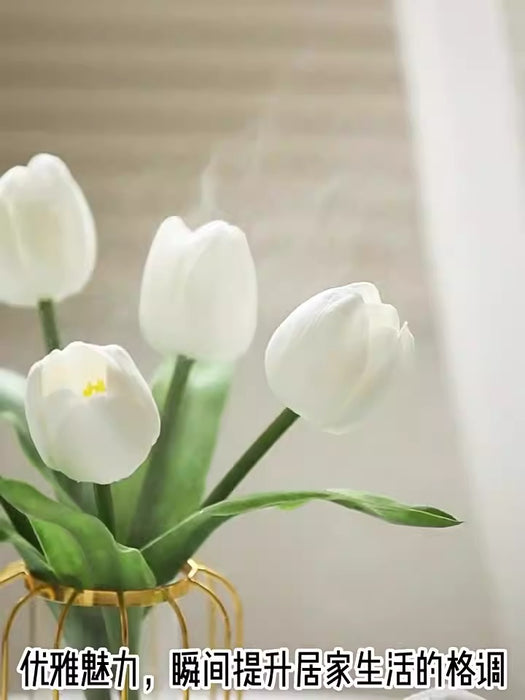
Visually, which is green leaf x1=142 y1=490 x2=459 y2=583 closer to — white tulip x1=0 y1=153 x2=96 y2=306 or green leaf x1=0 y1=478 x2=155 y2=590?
green leaf x1=0 y1=478 x2=155 y2=590

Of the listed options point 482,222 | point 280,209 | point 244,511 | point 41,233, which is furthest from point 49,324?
point 280,209

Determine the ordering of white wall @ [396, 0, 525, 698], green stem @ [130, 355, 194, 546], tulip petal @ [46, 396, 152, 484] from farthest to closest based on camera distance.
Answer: white wall @ [396, 0, 525, 698]
green stem @ [130, 355, 194, 546]
tulip petal @ [46, 396, 152, 484]

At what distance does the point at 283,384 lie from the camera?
1.97ft

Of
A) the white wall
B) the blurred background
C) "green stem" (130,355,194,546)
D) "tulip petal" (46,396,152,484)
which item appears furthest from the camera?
the blurred background

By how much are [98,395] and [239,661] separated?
250 mm

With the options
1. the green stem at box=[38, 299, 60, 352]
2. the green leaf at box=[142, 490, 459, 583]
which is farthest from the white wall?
the green stem at box=[38, 299, 60, 352]

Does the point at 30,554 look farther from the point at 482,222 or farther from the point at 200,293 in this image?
the point at 482,222

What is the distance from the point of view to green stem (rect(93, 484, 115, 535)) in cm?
60

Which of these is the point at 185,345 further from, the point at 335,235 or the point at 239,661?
the point at 335,235

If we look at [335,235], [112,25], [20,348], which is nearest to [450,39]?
[335,235]

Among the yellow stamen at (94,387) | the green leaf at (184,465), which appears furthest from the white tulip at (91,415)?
the green leaf at (184,465)

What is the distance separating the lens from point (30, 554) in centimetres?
62

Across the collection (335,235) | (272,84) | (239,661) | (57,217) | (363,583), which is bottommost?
(239,661)

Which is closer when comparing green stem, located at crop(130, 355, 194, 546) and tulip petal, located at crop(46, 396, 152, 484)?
tulip petal, located at crop(46, 396, 152, 484)
